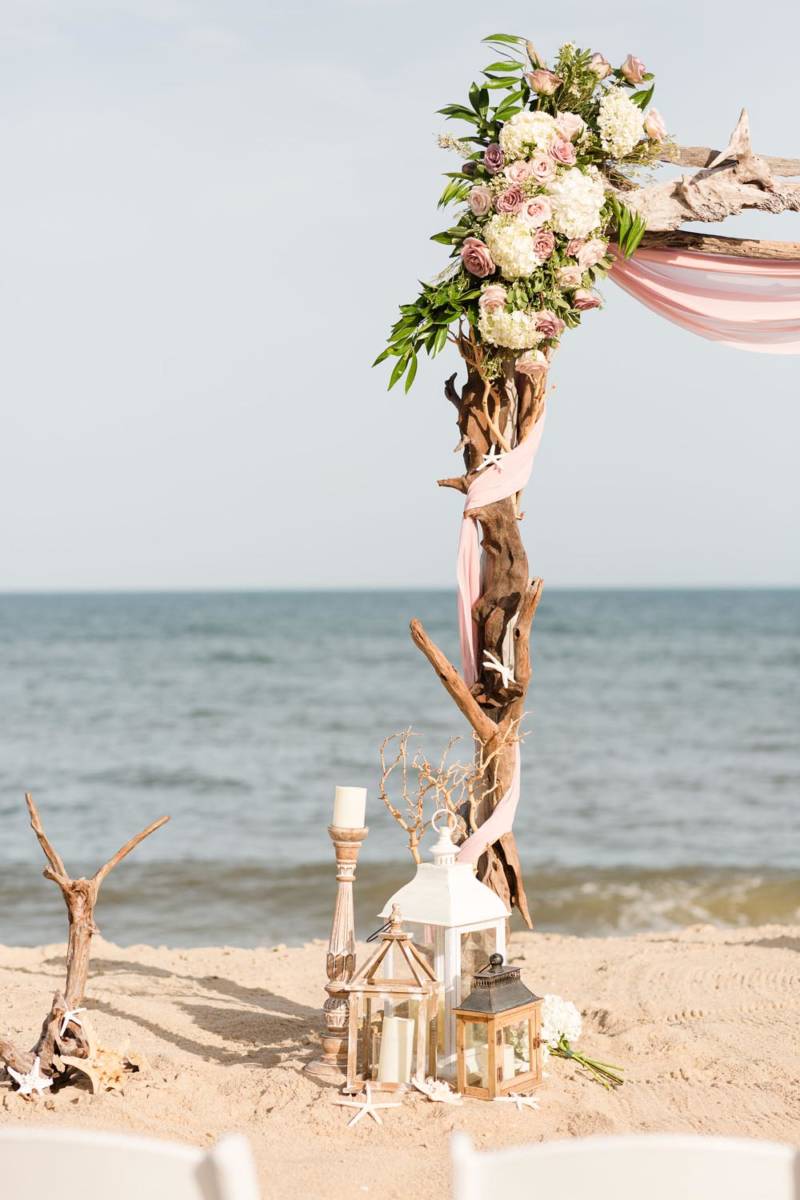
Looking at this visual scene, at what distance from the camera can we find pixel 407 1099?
3.63m

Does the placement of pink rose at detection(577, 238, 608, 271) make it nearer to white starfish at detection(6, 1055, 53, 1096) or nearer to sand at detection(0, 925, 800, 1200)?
sand at detection(0, 925, 800, 1200)

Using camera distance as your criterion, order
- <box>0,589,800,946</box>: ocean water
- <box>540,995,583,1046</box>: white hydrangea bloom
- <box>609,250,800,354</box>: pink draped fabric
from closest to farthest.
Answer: <box>540,995,583,1046</box>: white hydrangea bloom
<box>609,250,800,354</box>: pink draped fabric
<box>0,589,800,946</box>: ocean water

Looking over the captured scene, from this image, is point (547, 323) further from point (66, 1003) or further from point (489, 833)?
point (66, 1003)

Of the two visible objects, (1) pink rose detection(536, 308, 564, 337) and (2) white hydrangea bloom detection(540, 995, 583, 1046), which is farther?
(1) pink rose detection(536, 308, 564, 337)

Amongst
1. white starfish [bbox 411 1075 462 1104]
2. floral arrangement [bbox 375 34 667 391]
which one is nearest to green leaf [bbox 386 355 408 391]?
floral arrangement [bbox 375 34 667 391]

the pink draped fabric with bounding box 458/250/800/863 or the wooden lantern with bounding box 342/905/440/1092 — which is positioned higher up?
the pink draped fabric with bounding box 458/250/800/863

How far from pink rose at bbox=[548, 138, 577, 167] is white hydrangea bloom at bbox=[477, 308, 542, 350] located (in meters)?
0.49

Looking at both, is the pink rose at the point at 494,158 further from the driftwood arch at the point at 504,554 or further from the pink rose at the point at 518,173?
the driftwood arch at the point at 504,554

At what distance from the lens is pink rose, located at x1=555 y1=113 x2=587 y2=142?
4211 mm

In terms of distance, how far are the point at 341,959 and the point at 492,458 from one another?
167 centimetres

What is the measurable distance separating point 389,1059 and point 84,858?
630cm

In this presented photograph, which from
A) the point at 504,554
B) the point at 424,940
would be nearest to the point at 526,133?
the point at 504,554

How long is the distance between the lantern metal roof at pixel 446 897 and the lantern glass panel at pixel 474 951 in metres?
0.07

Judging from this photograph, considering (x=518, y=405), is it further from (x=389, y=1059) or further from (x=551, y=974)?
(x=551, y=974)
